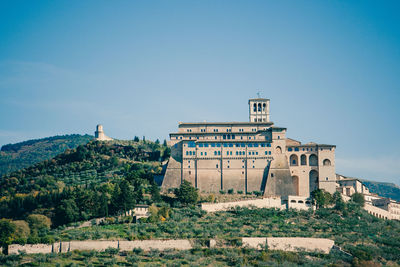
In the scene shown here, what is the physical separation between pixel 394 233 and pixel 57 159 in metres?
74.4

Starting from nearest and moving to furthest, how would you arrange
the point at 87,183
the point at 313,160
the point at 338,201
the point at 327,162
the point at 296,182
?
the point at 338,201
the point at 327,162
the point at 313,160
the point at 296,182
the point at 87,183

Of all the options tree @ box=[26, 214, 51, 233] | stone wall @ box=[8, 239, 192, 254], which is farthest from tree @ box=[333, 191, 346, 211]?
tree @ box=[26, 214, 51, 233]

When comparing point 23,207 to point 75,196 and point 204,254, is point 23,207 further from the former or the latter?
point 204,254

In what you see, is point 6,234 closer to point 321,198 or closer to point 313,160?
point 321,198

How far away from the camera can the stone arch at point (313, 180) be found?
263 ft

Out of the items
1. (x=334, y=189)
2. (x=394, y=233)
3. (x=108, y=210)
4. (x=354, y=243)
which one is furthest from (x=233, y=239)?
(x=334, y=189)

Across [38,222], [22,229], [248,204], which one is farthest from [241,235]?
[22,229]

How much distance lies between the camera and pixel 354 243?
5997 cm

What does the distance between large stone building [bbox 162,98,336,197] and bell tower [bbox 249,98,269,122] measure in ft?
17.4

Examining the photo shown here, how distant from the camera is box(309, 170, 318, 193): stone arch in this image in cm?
8031

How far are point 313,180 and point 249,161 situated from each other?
10.5m

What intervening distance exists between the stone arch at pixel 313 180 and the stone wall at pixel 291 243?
22776 millimetres

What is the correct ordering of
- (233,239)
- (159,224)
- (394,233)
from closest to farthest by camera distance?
1. (233,239)
2. (159,224)
3. (394,233)

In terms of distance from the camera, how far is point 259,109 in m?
87.2
